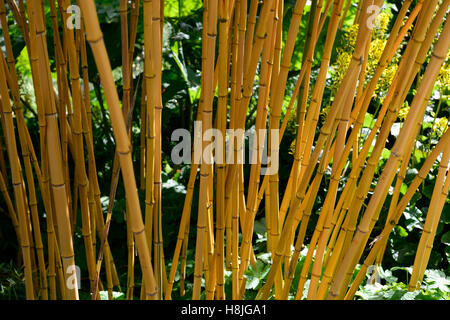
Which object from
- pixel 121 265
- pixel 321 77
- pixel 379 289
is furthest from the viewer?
pixel 121 265

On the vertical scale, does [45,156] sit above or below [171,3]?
below

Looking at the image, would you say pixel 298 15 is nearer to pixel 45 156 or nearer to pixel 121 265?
pixel 45 156

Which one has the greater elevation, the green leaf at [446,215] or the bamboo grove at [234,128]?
the bamboo grove at [234,128]

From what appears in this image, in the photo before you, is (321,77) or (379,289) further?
(379,289)

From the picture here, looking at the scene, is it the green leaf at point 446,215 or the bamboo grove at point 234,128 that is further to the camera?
the green leaf at point 446,215

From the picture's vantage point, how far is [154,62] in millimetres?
583

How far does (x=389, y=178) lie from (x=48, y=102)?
409 mm

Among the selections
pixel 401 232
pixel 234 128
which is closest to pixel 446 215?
pixel 401 232

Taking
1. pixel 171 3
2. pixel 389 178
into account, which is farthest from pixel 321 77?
pixel 171 3

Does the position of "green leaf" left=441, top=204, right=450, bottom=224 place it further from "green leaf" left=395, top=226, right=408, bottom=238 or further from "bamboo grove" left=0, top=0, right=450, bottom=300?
"bamboo grove" left=0, top=0, right=450, bottom=300

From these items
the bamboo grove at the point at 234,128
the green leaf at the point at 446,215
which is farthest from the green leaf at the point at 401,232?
the bamboo grove at the point at 234,128

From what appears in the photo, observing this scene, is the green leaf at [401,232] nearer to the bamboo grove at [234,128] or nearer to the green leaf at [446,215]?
the green leaf at [446,215]

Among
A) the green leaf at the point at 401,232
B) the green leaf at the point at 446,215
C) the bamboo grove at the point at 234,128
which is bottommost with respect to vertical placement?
the green leaf at the point at 401,232

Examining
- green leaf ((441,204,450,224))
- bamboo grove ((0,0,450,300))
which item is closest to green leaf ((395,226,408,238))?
green leaf ((441,204,450,224))
